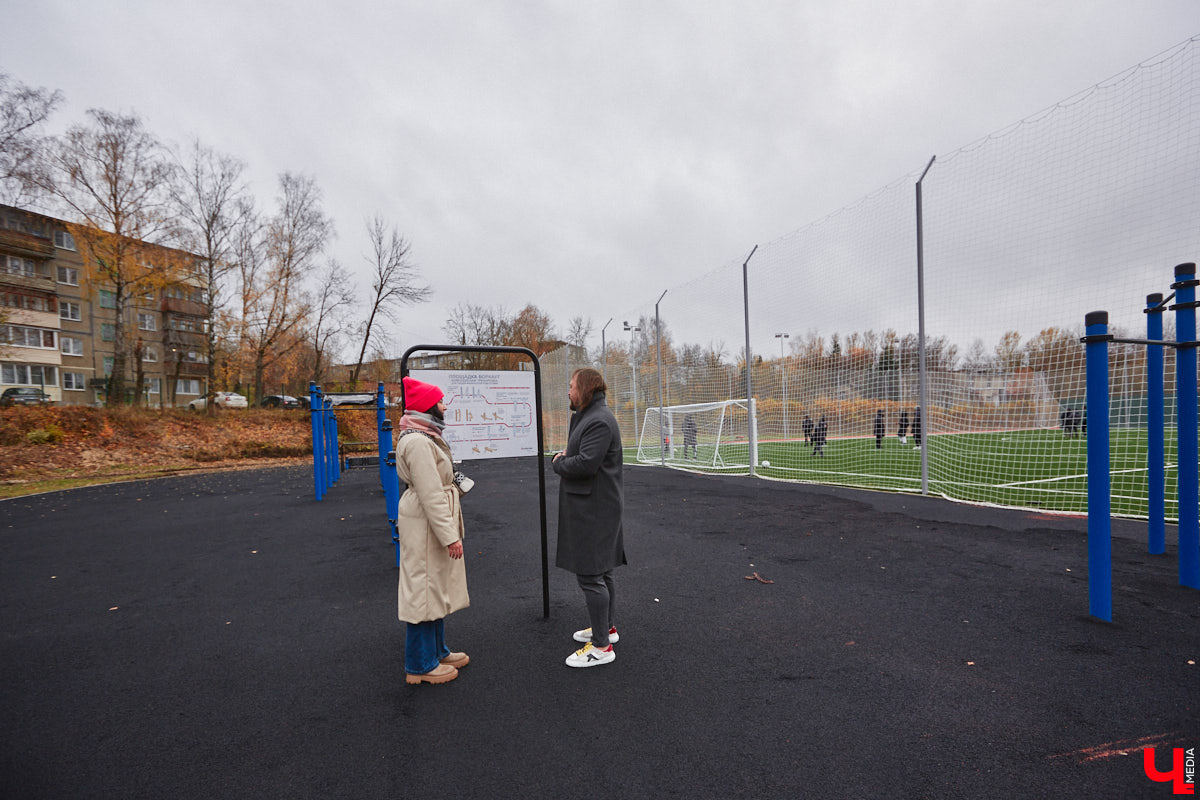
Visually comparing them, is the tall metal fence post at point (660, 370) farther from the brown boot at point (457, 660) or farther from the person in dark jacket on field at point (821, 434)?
the brown boot at point (457, 660)

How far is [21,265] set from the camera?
1390 inches

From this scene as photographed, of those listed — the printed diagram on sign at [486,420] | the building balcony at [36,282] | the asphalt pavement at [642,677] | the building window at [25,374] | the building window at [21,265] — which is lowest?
the asphalt pavement at [642,677]

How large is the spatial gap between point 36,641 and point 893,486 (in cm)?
1101

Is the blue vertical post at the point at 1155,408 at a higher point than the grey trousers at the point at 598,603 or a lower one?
higher

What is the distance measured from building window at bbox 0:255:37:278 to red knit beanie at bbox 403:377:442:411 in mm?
48406

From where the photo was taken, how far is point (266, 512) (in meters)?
8.81

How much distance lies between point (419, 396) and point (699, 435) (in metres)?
12.2

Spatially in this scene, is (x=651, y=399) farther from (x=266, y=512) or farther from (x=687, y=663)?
(x=687, y=663)

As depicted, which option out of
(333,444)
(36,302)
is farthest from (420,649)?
(36,302)

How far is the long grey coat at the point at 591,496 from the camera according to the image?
311 centimetres

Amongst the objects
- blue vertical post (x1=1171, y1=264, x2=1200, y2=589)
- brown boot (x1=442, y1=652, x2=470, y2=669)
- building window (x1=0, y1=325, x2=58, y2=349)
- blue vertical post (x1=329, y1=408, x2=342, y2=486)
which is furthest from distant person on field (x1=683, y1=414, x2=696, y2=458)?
building window (x1=0, y1=325, x2=58, y2=349)

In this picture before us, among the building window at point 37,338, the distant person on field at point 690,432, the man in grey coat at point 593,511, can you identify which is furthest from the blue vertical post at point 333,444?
the building window at point 37,338

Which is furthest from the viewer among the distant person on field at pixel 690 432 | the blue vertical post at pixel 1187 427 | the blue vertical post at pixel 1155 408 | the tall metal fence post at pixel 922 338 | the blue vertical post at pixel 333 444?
the distant person on field at pixel 690 432

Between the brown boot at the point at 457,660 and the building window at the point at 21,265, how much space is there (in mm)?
48749
